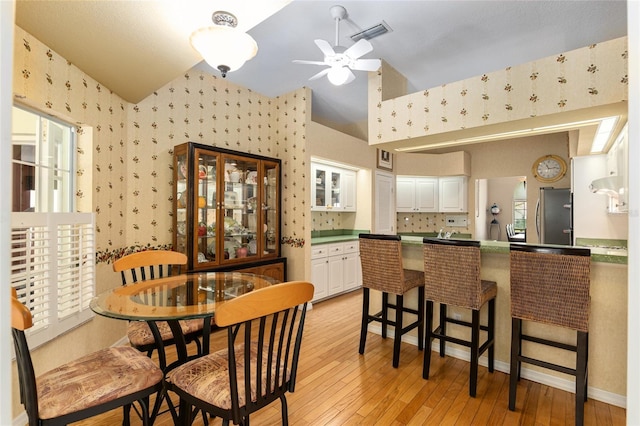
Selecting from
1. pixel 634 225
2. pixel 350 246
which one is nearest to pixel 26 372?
pixel 634 225

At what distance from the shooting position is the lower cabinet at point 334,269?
14.3 ft

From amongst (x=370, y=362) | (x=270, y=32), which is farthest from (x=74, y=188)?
(x=370, y=362)

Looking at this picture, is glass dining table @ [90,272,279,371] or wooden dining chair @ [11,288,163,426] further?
glass dining table @ [90,272,279,371]

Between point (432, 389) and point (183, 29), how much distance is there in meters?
2.98

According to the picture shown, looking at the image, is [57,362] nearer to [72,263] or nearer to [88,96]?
[72,263]

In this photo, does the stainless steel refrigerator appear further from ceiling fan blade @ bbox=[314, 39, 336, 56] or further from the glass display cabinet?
ceiling fan blade @ bbox=[314, 39, 336, 56]

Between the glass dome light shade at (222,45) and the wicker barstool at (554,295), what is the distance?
7.04 feet

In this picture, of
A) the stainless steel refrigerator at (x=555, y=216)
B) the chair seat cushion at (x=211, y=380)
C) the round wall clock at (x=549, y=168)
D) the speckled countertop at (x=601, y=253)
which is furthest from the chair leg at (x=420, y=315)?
the round wall clock at (x=549, y=168)

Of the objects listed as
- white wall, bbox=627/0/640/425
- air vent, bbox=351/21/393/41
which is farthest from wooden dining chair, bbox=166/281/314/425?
air vent, bbox=351/21/393/41

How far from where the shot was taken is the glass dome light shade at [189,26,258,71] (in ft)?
5.45

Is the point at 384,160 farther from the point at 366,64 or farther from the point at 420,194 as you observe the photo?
the point at 366,64

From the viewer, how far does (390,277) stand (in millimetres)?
2623

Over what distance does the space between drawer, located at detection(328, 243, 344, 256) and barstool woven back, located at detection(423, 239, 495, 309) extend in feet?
7.49

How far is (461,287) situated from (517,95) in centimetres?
166
